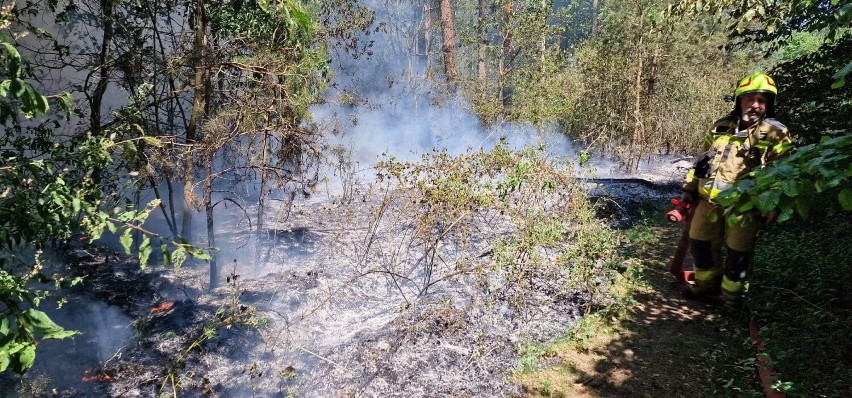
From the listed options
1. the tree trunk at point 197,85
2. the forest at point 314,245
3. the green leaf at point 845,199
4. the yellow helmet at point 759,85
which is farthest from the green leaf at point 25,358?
the yellow helmet at point 759,85

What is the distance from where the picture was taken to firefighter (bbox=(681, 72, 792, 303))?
385cm

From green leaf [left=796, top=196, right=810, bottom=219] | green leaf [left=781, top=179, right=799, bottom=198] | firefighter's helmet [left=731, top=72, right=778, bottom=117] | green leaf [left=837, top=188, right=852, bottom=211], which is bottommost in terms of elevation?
green leaf [left=796, top=196, right=810, bottom=219]

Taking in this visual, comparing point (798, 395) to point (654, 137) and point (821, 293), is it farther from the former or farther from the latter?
point (654, 137)

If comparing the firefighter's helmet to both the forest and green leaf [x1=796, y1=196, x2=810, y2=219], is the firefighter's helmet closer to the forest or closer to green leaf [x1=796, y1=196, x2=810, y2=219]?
the forest

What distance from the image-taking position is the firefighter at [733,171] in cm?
385

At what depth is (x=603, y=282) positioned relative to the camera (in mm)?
4844

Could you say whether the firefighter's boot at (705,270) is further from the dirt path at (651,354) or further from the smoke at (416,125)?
the smoke at (416,125)

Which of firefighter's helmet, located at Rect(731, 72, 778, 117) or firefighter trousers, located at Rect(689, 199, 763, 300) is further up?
firefighter's helmet, located at Rect(731, 72, 778, 117)

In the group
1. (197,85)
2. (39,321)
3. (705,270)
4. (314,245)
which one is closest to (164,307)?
(314,245)

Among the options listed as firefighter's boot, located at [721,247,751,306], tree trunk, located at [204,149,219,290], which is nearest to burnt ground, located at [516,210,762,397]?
firefighter's boot, located at [721,247,751,306]

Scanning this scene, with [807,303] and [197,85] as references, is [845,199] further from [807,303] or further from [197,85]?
[197,85]

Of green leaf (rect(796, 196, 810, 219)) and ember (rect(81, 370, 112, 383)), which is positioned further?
ember (rect(81, 370, 112, 383))

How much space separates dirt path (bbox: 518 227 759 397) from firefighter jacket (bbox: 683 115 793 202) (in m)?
1.07

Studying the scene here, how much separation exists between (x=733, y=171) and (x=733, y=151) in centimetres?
17
